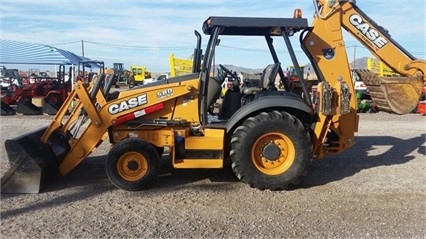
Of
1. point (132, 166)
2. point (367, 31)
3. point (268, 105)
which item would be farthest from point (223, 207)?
point (367, 31)

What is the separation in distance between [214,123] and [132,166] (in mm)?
1303

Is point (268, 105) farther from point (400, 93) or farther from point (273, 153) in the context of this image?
point (400, 93)

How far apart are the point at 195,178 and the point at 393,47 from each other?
11.8 feet

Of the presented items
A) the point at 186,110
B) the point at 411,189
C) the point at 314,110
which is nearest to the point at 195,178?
the point at 186,110

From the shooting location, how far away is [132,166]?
5648 mm

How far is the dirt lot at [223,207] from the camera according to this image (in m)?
4.38

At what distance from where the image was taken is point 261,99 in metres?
5.91

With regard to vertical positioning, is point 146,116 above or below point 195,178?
above

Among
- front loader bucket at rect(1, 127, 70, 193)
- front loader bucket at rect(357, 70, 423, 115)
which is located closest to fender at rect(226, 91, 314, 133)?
front loader bucket at rect(357, 70, 423, 115)

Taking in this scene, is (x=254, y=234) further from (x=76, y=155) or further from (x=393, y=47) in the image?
(x=393, y=47)

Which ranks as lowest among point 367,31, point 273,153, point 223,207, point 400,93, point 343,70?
point 223,207

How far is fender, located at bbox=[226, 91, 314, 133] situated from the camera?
5.79 metres

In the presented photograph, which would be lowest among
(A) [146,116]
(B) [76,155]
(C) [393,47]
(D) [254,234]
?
(D) [254,234]

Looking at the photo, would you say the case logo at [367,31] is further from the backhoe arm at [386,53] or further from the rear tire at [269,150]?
the rear tire at [269,150]
